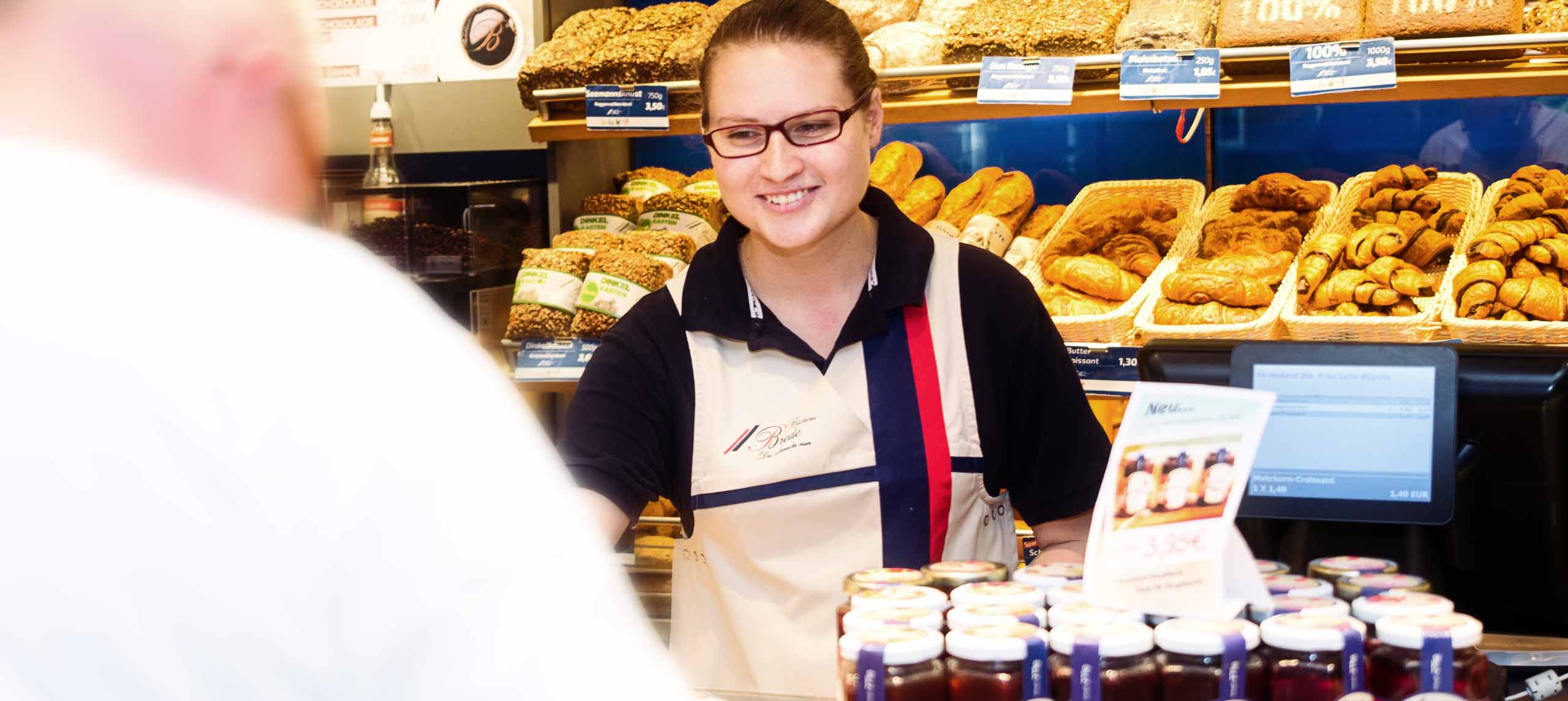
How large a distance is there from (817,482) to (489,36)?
208 cm

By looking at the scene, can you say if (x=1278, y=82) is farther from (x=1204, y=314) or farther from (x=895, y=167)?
(x=895, y=167)

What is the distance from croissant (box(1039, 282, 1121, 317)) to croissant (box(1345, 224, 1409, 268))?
1.54 feet

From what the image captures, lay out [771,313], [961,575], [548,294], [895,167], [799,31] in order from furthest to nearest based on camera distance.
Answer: [895,167], [548,294], [771,313], [799,31], [961,575]

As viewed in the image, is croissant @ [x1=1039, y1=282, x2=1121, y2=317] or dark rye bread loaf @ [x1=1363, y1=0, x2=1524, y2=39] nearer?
dark rye bread loaf @ [x1=1363, y1=0, x2=1524, y2=39]

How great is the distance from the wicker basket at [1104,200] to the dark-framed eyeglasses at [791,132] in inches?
34.6

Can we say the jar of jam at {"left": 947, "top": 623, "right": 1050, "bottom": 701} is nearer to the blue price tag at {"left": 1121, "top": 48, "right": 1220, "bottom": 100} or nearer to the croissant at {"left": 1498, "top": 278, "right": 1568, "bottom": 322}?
the blue price tag at {"left": 1121, "top": 48, "right": 1220, "bottom": 100}

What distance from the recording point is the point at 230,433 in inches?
15.8

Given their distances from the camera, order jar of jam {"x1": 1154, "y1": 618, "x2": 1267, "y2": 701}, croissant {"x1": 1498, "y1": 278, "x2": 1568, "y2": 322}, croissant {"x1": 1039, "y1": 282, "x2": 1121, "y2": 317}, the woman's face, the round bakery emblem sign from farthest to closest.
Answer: the round bakery emblem sign < croissant {"x1": 1039, "y1": 282, "x2": 1121, "y2": 317} < croissant {"x1": 1498, "y1": 278, "x2": 1568, "y2": 322} < the woman's face < jar of jam {"x1": 1154, "y1": 618, "x2": 1267, "y2": 701}

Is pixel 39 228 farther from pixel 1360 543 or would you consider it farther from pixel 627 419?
pixel 627 419

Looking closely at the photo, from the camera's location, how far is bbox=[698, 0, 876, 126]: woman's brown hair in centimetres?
182

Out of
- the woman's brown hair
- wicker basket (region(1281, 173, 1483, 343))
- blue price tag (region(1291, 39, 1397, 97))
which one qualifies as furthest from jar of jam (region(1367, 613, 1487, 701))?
blue price tag (region(1291, 39, 1397, 97))

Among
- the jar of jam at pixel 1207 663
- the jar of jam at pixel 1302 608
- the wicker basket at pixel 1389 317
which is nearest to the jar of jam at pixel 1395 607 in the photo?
the jar of jam at pixel 1302 608

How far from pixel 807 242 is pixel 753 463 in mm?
315

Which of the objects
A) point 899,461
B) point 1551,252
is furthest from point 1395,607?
point 1551,252
